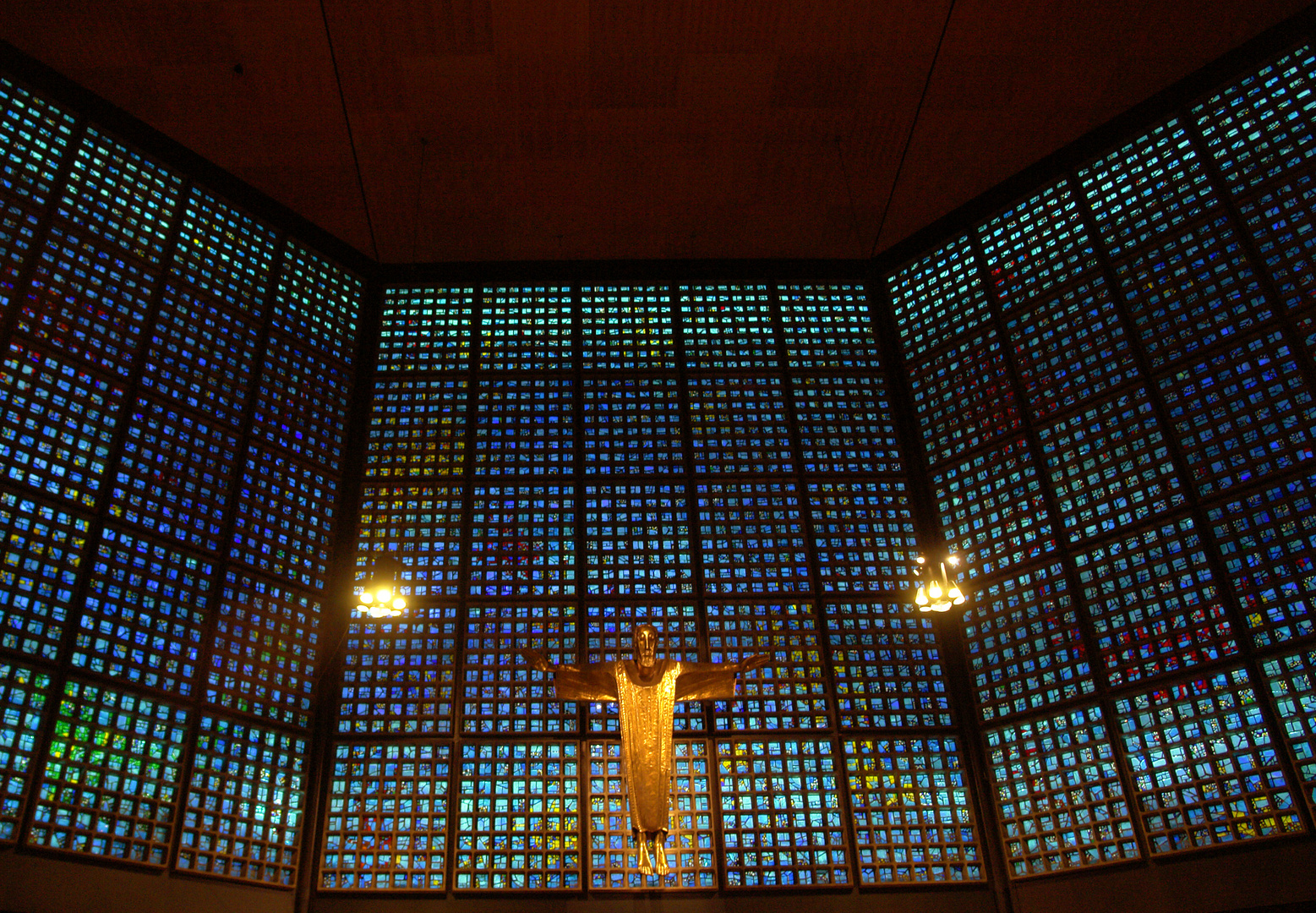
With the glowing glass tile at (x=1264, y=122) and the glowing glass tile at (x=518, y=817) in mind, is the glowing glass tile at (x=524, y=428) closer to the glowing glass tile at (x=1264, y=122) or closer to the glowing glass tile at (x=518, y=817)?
the glowing glass tile at (x=518, y=817)

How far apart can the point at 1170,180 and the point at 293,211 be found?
13190 mm

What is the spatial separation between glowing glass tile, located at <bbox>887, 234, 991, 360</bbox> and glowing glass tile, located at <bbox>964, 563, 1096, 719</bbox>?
4189 mm

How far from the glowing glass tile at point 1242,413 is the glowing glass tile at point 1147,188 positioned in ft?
7.57

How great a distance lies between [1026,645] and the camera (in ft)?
42.2

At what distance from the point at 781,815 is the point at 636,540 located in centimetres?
424

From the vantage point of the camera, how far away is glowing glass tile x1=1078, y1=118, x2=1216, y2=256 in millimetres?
13383

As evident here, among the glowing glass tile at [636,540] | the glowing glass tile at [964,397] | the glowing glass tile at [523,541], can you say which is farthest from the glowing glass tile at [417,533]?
the glowing glass tile at [964,397]

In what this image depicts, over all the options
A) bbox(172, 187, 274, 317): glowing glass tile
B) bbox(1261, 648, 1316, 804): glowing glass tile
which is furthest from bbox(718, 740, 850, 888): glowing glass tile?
bbox(172, 187, 274, 317): glowing glass tile

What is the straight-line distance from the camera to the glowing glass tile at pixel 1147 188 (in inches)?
527

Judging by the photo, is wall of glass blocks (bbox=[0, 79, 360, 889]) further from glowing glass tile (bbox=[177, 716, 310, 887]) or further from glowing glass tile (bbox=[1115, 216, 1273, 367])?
glowing glass tile (bbox=[1115, 216, 1273, 367])

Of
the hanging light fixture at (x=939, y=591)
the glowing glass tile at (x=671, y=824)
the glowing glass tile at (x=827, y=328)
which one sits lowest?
the glowing glass tile at (x=671, y=824)

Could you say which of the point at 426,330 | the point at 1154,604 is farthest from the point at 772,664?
the point at 426,330

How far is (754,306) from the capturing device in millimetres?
16422

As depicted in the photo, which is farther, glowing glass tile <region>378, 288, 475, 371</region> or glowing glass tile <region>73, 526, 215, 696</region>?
glowing glass tile <region>378, 288, 475, 371</region>
